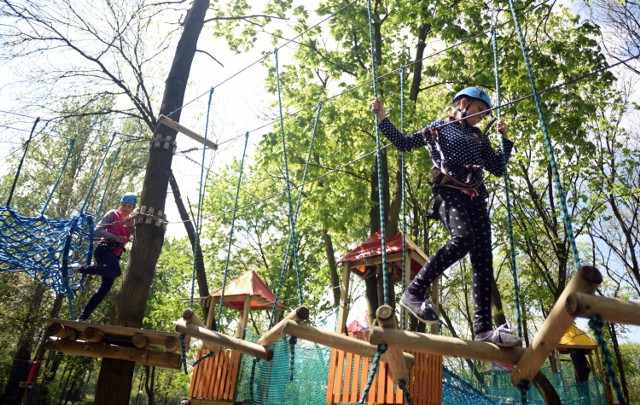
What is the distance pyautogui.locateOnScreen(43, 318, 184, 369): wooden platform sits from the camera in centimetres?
442

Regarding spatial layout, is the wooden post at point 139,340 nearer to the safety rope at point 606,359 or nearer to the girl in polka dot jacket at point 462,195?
the girl in polka dot jacket at point 462,195

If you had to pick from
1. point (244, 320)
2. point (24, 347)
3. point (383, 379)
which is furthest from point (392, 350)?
point (24, 347)

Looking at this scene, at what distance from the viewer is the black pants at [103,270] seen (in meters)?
4.97

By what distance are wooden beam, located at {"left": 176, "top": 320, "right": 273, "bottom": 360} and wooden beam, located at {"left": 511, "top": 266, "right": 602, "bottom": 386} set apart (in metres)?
1.91

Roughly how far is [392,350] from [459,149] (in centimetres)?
137

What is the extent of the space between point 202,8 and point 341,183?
4.66 meters

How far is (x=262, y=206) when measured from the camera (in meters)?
18.2

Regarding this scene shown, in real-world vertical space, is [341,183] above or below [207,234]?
below

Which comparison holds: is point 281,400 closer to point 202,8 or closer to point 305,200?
point 305,200

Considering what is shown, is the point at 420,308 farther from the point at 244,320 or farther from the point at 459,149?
the point at 244,320

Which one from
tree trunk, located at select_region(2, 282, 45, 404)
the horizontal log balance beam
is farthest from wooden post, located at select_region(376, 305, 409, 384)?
tree trunk, located at select_region(2, 282, 45, 404)

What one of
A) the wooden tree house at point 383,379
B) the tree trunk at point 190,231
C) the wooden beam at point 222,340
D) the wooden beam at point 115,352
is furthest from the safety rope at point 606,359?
the tree trunk at point 190,231

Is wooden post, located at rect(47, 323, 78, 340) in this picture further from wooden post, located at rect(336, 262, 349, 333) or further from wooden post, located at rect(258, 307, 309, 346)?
wooden post, located at rect(336, 262, 349, 333)

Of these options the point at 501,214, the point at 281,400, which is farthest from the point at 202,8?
the point at 501,214
